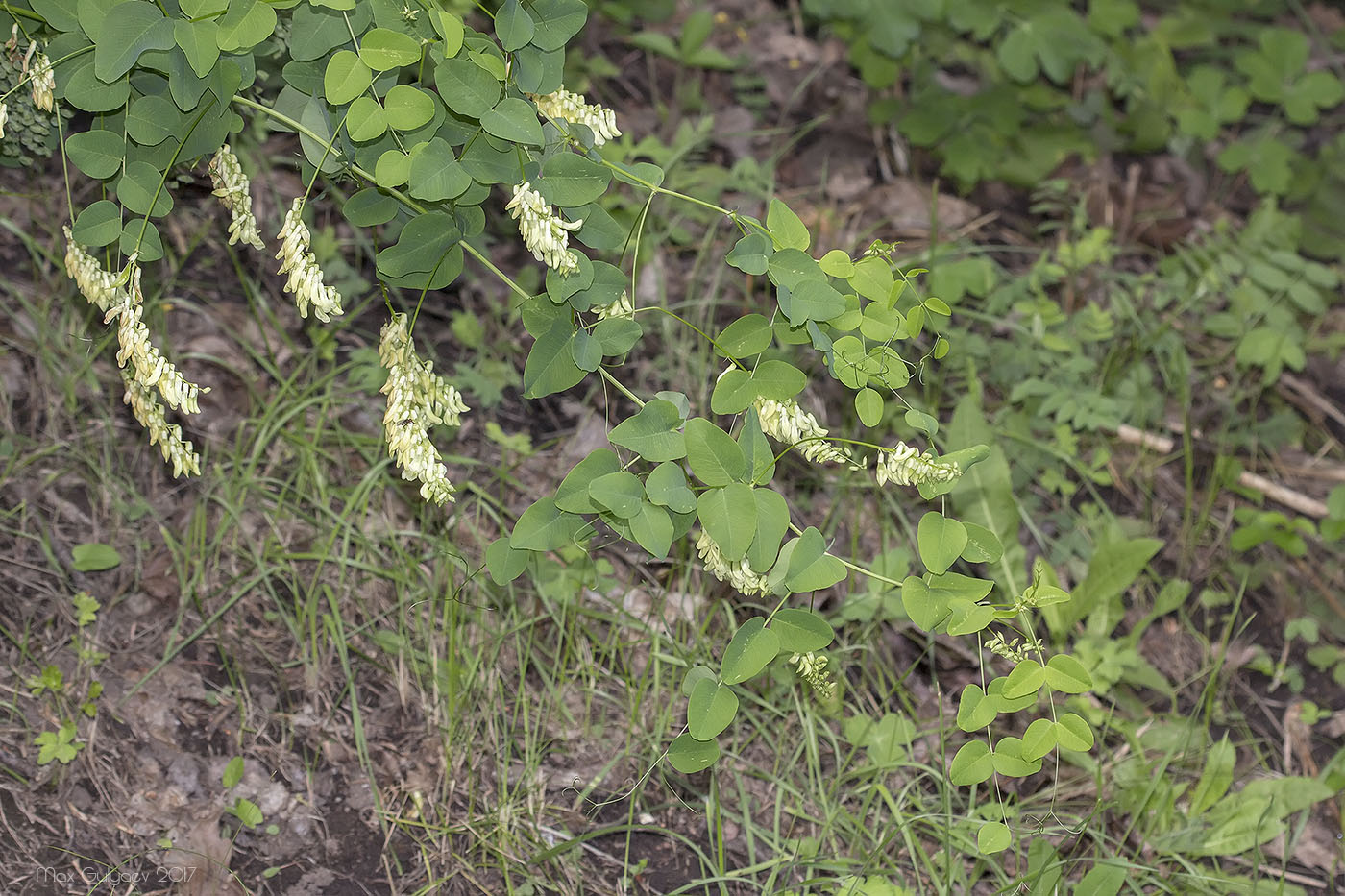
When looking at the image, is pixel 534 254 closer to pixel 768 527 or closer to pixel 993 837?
pixel 768 527

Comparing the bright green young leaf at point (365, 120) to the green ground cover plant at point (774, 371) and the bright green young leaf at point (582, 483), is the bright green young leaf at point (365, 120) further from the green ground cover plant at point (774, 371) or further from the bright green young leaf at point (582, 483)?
the bright green young leaf at point (582, 483)

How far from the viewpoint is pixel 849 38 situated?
3.60 metres

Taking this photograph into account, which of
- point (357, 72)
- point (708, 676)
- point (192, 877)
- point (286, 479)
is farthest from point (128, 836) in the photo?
point (357, 72)

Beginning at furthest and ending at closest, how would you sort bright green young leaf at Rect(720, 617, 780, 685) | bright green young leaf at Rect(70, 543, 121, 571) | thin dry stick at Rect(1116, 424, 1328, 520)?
thin dry stick at Rect(1116, 424, 1328, 520) < bright green young leaf at Rect(70, 543, 121, 571) < bright green young leaf at Rect(720, 617, 780, 685)

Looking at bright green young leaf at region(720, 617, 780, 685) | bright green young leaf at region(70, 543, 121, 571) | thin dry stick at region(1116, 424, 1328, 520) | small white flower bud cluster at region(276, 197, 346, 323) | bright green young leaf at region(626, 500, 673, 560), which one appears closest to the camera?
small white flower bud cluster at region(276, 197, 346, 323)

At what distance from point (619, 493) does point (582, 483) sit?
0.31 ft

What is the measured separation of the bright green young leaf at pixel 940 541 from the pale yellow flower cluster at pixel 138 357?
1047mm

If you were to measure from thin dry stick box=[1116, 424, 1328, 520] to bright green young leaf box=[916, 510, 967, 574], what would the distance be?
1655 millimetres

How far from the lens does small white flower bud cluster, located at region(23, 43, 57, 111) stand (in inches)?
60.9

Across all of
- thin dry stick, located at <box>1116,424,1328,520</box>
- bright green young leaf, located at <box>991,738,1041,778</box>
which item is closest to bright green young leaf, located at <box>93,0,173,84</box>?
bright green young leaf, located at <box>991,738,1041,778</box>

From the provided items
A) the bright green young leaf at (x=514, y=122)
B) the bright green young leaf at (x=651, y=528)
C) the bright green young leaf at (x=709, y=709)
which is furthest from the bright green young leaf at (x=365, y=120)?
the bright green young leaf at (x=709, y=709)

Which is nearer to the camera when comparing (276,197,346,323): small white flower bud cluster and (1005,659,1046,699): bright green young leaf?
(276,197,346,323): small white flower bud cluster

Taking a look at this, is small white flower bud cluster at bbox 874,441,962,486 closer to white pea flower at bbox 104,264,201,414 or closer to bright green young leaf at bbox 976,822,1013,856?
bright green young leaf at bbox 976,822,1013,856

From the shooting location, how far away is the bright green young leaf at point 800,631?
5.49ft
